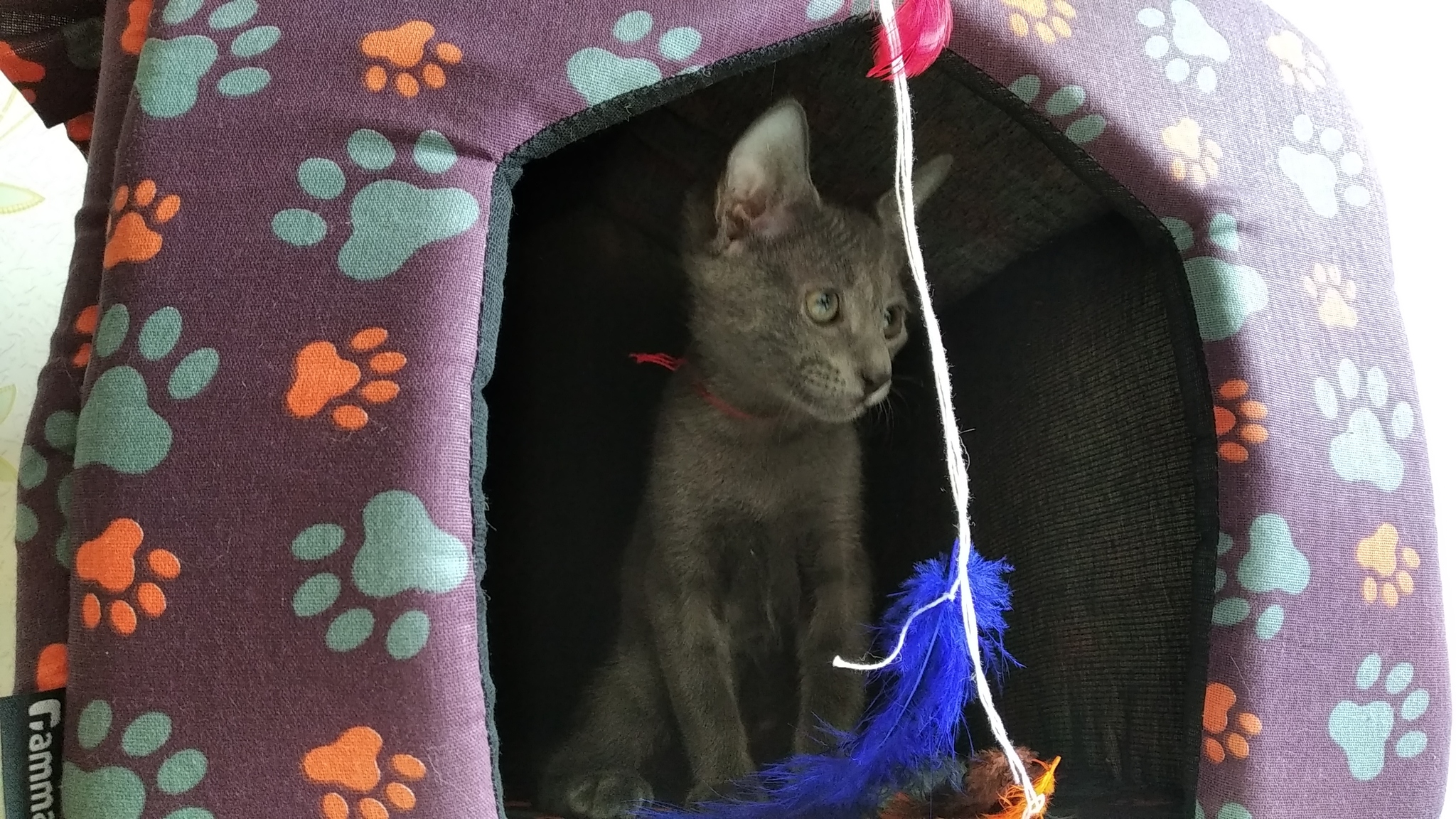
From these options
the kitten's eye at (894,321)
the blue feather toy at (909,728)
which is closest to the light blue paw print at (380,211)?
the blue feather toy at (909,728)

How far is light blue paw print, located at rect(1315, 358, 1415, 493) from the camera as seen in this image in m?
0.87

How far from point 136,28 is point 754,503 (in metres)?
0.73

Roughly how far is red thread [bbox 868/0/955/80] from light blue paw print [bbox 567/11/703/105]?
147 mm

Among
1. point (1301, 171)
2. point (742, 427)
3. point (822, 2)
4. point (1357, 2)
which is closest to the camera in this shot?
point (822, 2)

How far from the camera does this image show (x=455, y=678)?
66cm

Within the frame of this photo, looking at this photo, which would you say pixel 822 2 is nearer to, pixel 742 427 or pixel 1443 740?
pixel 742 427

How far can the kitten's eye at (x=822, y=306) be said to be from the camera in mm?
1053

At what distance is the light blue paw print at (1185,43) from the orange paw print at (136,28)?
2.76 feet

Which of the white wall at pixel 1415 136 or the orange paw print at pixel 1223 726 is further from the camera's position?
the white wall at pixel 1415 136

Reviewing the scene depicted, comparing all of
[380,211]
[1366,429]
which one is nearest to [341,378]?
[380,211]

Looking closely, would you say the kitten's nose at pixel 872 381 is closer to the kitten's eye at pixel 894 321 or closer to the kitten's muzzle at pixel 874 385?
the kitten's muzzle at pixel 874 385

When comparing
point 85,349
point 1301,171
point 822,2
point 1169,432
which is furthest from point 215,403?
point 1301,171

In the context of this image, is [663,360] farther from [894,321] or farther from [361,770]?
[361,770]

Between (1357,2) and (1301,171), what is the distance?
2.63 feet
